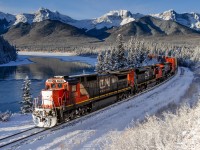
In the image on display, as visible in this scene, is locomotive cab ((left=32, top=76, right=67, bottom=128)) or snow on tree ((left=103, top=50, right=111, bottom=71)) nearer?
locomotive cab ((left=32, top=76, right=67, bottom=128))

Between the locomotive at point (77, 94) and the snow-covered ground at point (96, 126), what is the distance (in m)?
1.10

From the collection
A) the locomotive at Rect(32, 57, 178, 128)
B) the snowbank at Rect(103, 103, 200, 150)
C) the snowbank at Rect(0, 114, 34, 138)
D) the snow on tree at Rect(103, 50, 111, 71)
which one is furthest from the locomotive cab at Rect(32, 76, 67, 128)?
the snow on tree at Rect(103, 50, 111, 71)

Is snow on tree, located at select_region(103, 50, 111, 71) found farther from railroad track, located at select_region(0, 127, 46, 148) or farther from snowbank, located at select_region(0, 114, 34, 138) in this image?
railroad track, located at select_region(0, 127, 46, 148)

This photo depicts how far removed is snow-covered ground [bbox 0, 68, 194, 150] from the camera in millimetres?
20141

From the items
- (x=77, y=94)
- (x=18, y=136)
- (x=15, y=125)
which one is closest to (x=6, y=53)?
(x=77, y=94)

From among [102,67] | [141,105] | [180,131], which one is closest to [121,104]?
[141,105]

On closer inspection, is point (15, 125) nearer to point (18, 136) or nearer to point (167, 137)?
point (18, 136)

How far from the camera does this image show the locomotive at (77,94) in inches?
944

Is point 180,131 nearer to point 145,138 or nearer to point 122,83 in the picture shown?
point 145,138

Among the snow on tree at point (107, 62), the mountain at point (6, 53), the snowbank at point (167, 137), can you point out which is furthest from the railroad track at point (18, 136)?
the mountain at point (6, 53)

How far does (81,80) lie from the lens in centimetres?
2716

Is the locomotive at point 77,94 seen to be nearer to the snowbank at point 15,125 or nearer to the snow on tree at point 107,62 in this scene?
the snowbank at point 15,125

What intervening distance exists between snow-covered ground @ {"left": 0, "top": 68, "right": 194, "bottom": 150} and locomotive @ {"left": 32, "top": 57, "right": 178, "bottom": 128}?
3.61ft

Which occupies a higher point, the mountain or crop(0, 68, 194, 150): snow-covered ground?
the mountain
